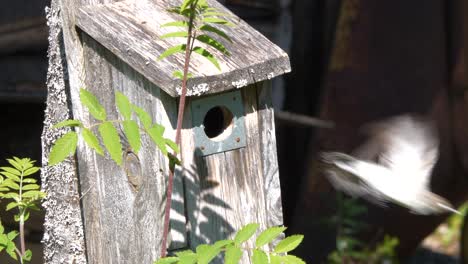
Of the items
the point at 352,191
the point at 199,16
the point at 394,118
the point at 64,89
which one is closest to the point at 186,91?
the point at 199,16

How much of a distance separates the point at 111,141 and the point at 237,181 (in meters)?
0.48

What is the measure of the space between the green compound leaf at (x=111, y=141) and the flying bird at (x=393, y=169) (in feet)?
5.81

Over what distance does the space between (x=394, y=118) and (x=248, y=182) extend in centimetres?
295

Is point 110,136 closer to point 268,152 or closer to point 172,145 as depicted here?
point 172,145

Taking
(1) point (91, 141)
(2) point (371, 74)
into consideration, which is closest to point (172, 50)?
(1) point (91, 141)

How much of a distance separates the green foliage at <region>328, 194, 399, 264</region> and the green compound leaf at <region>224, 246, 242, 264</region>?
3.06 m

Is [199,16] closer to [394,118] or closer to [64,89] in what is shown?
[64,89]

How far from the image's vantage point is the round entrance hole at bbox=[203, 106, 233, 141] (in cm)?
226

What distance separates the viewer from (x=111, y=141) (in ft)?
6.26

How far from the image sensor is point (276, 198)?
2398 mm

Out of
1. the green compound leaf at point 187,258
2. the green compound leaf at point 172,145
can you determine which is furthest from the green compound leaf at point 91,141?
the green compound leaf at point 187,258

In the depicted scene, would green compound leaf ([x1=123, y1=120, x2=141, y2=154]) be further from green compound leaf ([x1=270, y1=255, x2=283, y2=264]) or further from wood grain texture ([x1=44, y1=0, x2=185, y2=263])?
green compound leaf ([x1=270, y1=255, x2=283, y2=264])

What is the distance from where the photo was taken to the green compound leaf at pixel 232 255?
1946mm

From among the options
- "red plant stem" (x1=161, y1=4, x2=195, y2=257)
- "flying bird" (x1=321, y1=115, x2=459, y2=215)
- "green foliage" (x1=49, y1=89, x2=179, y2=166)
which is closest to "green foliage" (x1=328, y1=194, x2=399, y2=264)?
"flying bird" (x1=321, y1=115, x2=459, y2=215)
